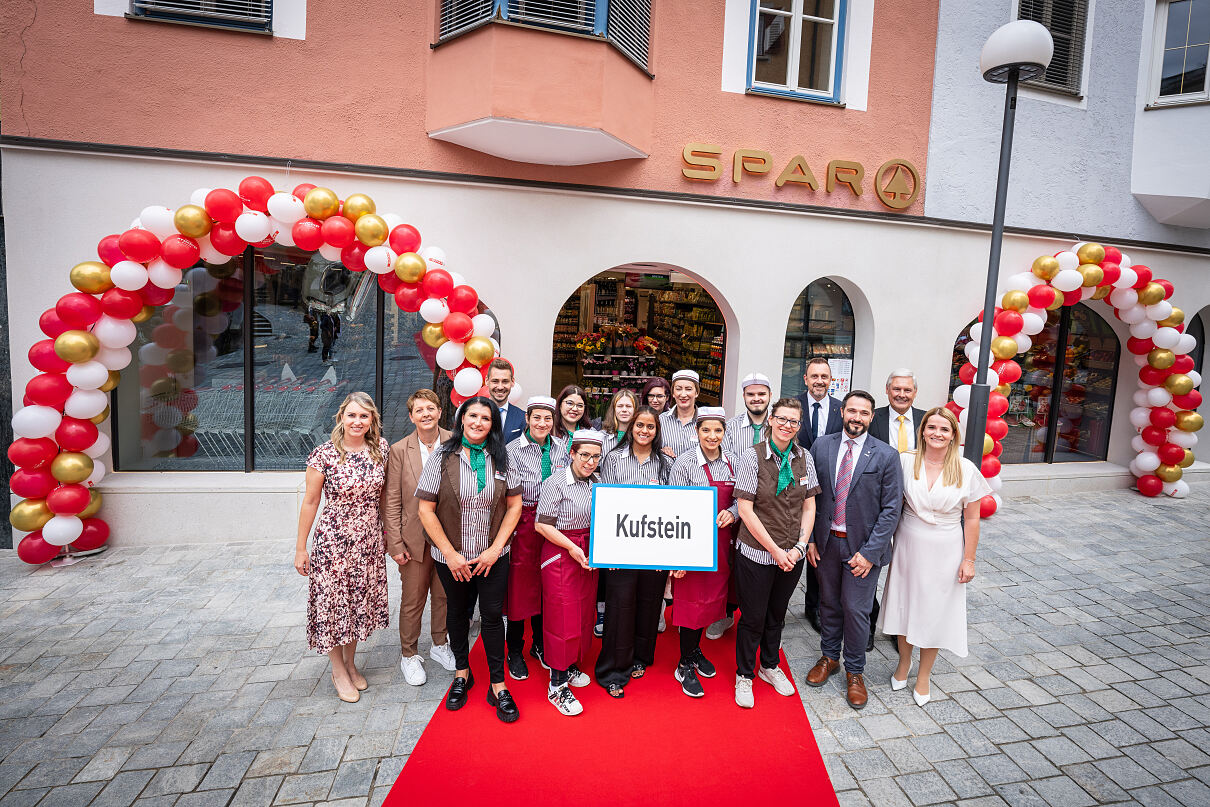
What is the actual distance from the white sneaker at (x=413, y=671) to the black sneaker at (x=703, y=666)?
1.87 m

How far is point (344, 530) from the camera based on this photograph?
4.12 m

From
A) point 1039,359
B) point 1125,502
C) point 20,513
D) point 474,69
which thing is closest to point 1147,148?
point 1039,359

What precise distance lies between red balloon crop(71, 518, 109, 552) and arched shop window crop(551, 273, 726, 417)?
6163mm

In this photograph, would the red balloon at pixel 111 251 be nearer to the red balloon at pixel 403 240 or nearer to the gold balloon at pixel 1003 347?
the red balloon at pixel 403 240

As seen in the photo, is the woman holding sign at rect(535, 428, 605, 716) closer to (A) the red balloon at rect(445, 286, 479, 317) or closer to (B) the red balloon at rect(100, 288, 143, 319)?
(A) the red balloon at rect(445, 286, 479, 317)

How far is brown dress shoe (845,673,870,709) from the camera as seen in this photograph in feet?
14.4

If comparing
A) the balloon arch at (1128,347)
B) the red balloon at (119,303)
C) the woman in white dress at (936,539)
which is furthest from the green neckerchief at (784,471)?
the red balloon at (119,303)

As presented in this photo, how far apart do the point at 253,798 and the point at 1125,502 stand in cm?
1080

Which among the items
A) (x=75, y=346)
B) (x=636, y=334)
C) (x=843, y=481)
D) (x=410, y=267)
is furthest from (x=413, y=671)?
(x=636, y=334)

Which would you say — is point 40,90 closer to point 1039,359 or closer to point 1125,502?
point 1039,359

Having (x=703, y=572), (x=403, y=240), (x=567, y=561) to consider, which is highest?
(x=403, y=240)

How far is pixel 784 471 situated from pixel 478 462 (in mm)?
1933

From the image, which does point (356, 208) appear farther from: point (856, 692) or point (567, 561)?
point (856, 692)

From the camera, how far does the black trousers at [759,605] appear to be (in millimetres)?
4312
